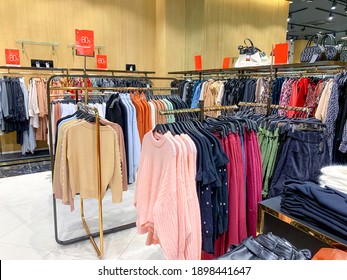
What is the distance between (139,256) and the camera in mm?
2559

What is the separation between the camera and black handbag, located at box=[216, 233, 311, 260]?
34.6 inches

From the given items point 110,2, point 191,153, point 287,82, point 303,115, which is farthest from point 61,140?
point 110,2

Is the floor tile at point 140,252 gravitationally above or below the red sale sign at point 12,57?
below

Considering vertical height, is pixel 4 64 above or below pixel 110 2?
below

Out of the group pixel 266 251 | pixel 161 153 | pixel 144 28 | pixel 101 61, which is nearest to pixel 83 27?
pixel 101 61

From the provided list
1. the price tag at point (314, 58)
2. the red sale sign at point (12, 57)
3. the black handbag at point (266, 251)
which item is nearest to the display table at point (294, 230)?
the black handbag at point (266, 251)

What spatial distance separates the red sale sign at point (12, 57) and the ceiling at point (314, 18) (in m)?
9.27

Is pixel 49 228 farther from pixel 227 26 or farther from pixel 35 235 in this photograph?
pixel 227 26

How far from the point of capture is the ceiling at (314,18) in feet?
32.6

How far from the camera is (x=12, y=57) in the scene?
543 cm

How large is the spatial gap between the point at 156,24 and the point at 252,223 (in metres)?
6.93

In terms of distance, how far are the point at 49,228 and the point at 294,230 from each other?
2.74 meters

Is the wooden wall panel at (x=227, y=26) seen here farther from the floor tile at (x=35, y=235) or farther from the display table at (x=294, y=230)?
the display table at (x=294, y=230)
